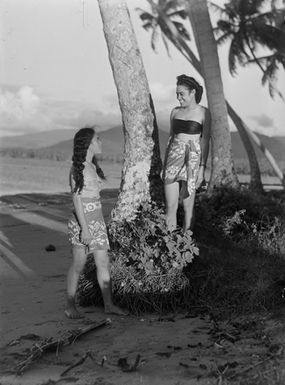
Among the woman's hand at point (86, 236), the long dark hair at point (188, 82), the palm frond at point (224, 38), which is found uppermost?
the palm frond at point (224, 38)

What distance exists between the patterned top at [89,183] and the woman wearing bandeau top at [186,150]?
3.09 ft

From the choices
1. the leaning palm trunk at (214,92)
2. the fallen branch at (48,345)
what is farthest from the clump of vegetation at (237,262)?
the leaning palm trunk at (214,92)

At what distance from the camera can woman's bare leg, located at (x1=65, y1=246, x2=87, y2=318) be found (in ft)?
18.2

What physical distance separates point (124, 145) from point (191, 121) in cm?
100

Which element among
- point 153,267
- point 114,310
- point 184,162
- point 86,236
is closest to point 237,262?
point 153,267

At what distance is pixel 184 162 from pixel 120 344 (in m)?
2.10

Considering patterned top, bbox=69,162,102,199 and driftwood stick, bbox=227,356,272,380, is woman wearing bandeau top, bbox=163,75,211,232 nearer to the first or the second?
patterned top, bbox=69,162,102,199

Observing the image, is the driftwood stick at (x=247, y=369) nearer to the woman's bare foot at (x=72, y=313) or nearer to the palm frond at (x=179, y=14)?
the woman's bare foot at (x=72, y=313)

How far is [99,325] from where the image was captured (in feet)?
16.9

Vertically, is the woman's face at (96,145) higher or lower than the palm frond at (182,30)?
lower

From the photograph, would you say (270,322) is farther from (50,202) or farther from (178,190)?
(50,202)

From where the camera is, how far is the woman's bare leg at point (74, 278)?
5559mm

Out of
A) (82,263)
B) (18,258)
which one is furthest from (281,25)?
(82,263)

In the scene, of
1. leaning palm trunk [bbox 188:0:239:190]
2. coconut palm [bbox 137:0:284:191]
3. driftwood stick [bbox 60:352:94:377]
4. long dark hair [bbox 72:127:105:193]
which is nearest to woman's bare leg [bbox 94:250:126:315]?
long dark hair [bbox 72:127:105:193]
